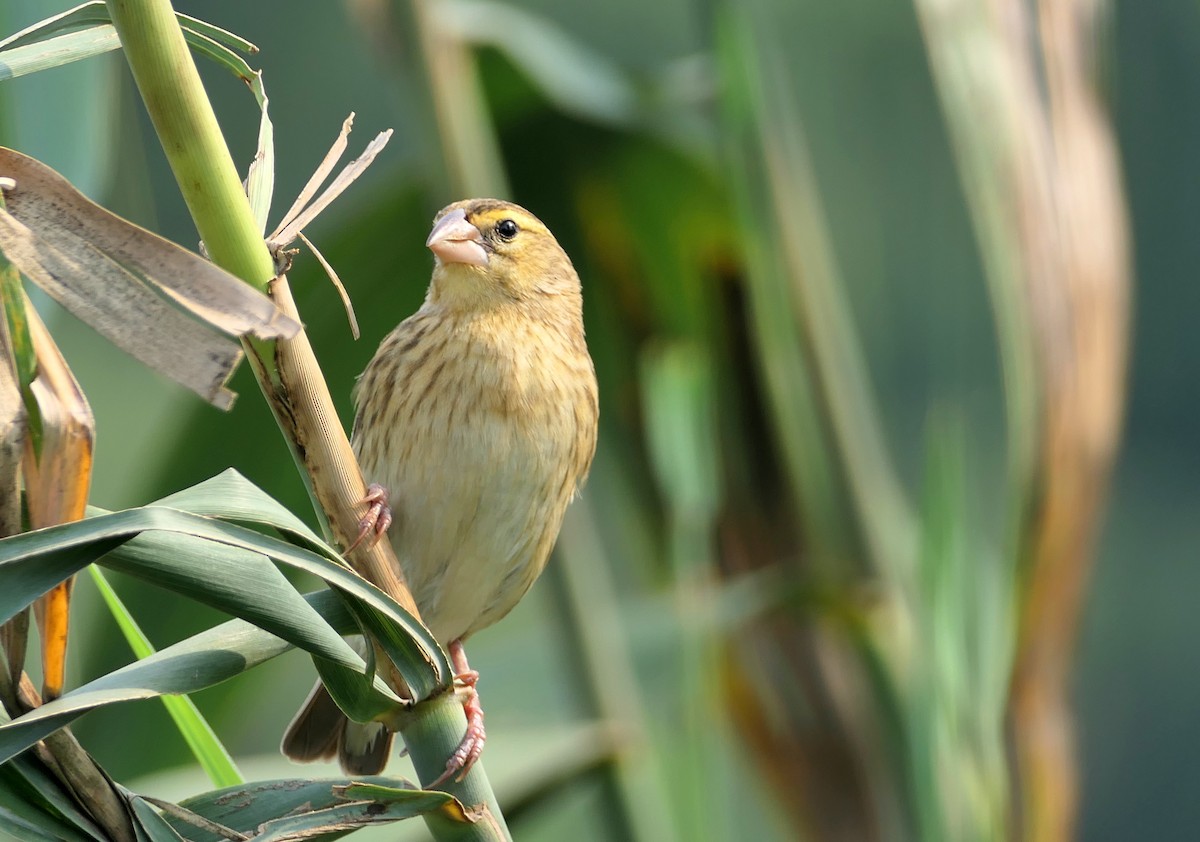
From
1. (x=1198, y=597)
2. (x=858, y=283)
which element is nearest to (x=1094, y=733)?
(x=1198, y=597)

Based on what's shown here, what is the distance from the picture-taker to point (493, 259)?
1.41 meters

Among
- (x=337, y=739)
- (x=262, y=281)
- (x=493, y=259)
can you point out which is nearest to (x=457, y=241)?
(x=493, y=259)

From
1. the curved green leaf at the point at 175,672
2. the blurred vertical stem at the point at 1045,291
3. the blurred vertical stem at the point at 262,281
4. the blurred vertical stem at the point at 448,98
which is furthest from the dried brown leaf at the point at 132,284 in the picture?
the blurred vertical stem at the point at 1045,291

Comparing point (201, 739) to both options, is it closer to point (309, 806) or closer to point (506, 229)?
point (309, 806)

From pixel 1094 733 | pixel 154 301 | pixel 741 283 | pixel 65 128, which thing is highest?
pixel 65 128

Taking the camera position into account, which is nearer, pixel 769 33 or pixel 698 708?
pixel 698 708

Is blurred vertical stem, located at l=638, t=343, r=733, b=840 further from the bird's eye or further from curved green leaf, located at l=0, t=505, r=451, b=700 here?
curved green leaf, located at l=0, t=505, r=451, b=700

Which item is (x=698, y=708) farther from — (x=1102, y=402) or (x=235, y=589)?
(x=235, y=589)

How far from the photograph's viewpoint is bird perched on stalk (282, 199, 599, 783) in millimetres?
1291

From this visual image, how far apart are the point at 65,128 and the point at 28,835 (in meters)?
0.72

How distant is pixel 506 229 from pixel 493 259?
4 cm

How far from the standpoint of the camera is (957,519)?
→ 1.23m

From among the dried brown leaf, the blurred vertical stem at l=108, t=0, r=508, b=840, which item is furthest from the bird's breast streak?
the dried brown leaf

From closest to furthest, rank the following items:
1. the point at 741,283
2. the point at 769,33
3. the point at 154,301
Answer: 1. the point at 154,301
2. the point at 741,283
3. the point at 769,33
